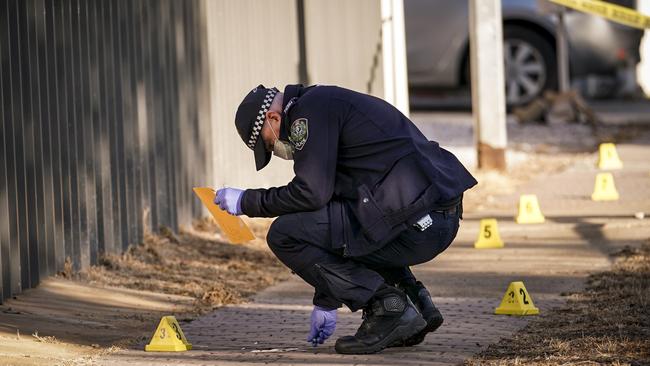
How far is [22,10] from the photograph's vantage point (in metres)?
8.06

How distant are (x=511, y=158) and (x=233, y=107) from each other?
5.39 metres

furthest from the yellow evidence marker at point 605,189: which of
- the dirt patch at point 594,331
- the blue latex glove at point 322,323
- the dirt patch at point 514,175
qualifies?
the blue latex glove at point 322,323

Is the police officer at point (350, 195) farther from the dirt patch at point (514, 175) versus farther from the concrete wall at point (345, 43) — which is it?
the concrete wall at point (345, 43)

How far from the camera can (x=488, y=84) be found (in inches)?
569

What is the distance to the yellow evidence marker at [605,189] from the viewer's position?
39.9ft

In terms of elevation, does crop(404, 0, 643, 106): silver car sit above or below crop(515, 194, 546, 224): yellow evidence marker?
above

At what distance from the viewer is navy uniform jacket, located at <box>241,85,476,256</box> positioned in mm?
6062

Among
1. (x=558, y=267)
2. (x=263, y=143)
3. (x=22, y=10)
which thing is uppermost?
(x=22, y=10)

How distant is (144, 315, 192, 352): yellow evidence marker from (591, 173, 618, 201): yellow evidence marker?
251 inches

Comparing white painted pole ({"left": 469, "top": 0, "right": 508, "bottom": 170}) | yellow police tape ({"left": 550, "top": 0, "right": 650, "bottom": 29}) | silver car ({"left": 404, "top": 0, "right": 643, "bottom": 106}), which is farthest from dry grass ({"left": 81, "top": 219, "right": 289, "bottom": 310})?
silver car ({"left": 404, "top": 0, "right": 643, "bottom": 106})

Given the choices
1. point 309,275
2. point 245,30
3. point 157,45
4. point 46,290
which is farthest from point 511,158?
point 309,275

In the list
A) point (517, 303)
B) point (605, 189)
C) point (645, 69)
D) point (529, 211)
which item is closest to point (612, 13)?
point (605, 189)

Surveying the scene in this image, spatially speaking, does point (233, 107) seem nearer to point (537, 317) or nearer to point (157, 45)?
point (157, 45)

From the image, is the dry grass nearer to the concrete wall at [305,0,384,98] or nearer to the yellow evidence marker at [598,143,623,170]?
the concrete wall at [305,0,384,98]
